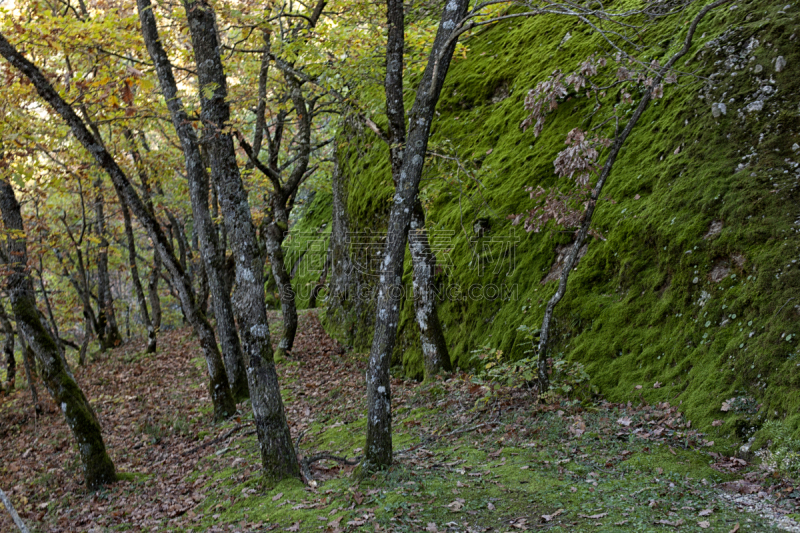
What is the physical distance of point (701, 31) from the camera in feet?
22.3

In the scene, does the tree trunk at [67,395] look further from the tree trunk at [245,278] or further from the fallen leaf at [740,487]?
the fallen leaf at [740,487]

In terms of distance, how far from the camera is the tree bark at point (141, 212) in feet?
24.2

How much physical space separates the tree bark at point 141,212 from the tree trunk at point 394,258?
16.1 feet

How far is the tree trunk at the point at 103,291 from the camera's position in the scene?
15.4m

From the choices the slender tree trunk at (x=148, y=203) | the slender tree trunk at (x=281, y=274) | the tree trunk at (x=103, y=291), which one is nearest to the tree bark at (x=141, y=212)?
→ the slender tree trunk at (x=281, y=274)

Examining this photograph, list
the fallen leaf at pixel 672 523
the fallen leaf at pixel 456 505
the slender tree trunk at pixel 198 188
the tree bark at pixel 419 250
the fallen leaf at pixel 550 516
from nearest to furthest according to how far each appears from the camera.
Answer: the fallen leaf at pixel 672 523, the fallen leaf at pixel 550 516, the fallen leaf at pixel 456 505, the tree bark at pixel 419 250, the slender tree trunk at pixel 198 188

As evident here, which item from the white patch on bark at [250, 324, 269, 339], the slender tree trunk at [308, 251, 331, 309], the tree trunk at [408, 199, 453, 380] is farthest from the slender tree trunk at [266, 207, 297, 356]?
the white patch on bark at [250, 324, 269, 339]

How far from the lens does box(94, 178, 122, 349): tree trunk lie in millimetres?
15445

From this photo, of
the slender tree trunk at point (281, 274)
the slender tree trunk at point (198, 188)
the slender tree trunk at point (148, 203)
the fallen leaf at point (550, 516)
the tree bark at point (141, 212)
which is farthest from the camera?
the slender tree trunk at point (148, 203)

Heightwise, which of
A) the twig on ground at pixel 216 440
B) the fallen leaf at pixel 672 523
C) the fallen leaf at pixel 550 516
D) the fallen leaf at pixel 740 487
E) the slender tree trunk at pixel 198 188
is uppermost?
the slender tree trunk at pixel 198 188

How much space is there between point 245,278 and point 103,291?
1353 cm

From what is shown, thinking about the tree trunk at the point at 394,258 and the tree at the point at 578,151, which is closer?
the tree trunk at the point at 394,258

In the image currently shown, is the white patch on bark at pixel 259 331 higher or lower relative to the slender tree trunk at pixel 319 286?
higher

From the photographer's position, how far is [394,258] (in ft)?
15.4
